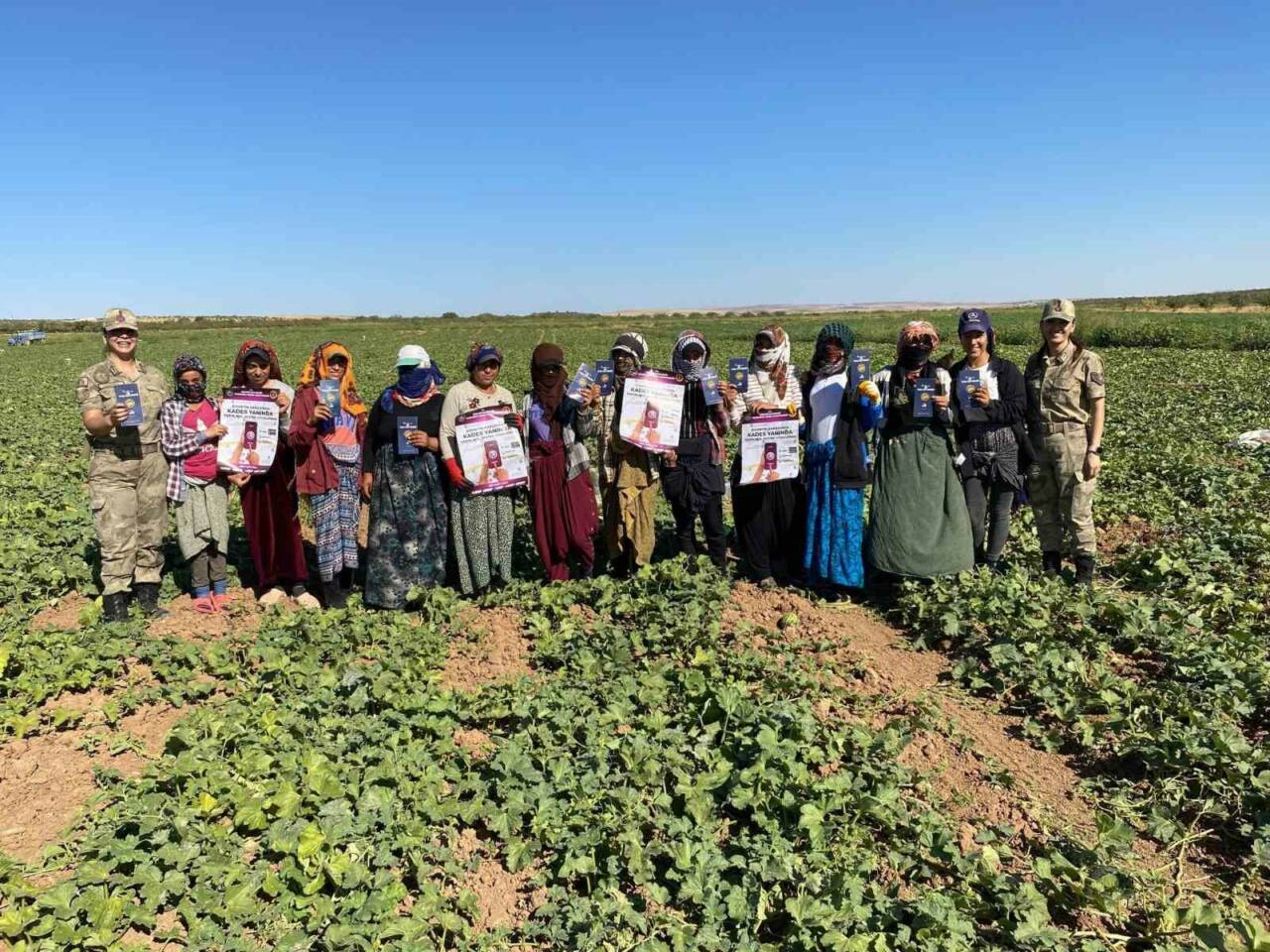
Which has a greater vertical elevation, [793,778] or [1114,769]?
[793,778]

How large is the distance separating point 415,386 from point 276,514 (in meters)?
1.56

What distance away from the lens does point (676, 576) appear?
215 inches

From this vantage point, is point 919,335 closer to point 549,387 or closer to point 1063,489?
point 1063,489

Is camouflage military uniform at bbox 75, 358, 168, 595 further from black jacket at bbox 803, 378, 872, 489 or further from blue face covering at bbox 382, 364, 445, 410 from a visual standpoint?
black jacket at bbox 803, 378, 872, 489

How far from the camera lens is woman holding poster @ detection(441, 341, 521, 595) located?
5.28 m

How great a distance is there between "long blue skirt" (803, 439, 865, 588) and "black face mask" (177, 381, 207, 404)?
14.7 feet

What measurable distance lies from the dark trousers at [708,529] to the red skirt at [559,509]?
663 mm

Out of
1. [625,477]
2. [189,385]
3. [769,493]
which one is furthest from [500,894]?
[189,385]

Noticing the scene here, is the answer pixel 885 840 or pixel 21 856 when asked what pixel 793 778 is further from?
pixel 21 856

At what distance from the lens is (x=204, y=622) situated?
5.54 meters

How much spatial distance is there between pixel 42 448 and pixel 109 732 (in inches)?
441

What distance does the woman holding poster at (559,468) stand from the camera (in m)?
5.47

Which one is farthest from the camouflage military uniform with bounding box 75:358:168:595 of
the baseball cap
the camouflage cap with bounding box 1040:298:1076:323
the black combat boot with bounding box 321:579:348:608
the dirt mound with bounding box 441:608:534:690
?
the camouflage cap with bounding box 1040:298:1076:323

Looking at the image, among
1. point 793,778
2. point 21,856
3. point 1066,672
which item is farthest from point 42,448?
point 1066,672
